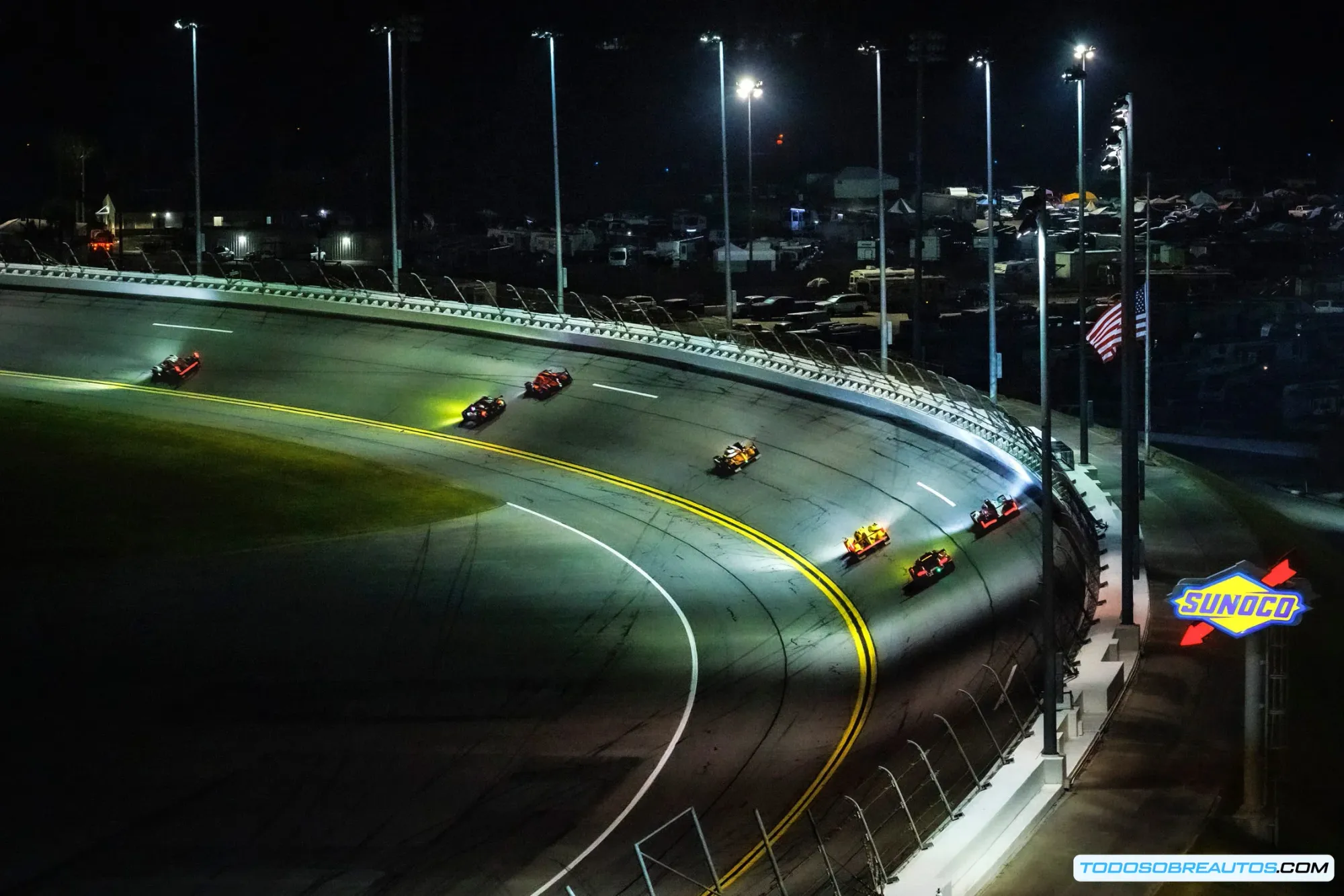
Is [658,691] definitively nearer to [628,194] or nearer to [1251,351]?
[1251,351]

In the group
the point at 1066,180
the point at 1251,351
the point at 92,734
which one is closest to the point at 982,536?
the point at 92,734

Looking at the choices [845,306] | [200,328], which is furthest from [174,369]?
[845,306]

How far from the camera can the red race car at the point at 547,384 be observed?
171 feet

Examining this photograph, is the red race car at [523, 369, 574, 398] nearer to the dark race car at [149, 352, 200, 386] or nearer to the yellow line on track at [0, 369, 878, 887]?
the yellow line on track at [0, 369, 878, 887]

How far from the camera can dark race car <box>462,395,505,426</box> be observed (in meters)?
51.3

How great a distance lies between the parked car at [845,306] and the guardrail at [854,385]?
10.6 meters

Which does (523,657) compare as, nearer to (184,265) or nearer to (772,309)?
(184,265)

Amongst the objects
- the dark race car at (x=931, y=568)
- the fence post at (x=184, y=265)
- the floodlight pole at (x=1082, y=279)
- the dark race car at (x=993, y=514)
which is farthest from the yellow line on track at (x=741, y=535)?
the fence post at (x=184, y=265)

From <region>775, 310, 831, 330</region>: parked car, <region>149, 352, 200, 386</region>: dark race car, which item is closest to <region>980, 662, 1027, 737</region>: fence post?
<region>149, 352, 200, 386</region>: dark race car

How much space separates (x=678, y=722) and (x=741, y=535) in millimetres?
13913

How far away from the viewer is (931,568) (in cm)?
3644

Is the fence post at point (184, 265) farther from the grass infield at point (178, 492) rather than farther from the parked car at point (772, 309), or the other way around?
the parked car at point (772, 309)

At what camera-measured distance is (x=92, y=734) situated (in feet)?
88.3

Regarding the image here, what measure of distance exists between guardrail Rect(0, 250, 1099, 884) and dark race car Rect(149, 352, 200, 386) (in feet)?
16.7
